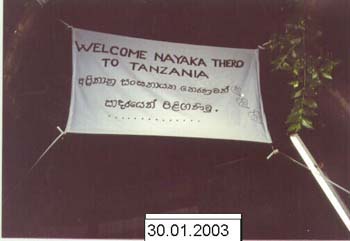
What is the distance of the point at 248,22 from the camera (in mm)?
4605

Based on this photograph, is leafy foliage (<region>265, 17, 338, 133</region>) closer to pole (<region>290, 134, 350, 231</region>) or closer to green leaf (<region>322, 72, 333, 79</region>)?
green leaf (<region>322, 72, 333, 79</region>)

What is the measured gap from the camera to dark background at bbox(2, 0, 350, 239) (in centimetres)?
445

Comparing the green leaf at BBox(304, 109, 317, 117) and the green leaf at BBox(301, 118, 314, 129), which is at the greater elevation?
the green leaf at BBox(304, 109, 317, 117)

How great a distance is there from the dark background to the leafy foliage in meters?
0.11

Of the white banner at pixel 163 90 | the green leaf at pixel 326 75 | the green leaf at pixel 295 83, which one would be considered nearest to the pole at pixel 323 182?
the white banner at pixel 163 90

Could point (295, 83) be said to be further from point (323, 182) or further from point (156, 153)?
point (156, 153)

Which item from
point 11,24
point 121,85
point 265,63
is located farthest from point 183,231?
point 11,24

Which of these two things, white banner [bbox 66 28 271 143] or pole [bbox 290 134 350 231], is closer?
white banner [bbox 66 28 271 143]

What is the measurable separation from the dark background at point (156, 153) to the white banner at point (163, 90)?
14cm

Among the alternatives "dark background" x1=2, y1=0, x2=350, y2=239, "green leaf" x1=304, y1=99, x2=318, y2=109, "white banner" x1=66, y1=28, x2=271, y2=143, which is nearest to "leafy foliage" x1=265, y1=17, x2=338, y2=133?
"green leaf" x1=304, y1=99, x2=318, y2=109

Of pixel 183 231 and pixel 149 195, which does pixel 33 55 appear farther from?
pixel 183 231

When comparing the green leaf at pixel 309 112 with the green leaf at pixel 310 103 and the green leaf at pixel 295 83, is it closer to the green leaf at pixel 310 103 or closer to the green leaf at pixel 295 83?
the green leaf at pixel 310 103

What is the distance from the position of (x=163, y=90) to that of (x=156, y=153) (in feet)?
1.73

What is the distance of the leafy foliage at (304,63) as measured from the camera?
448 cm
